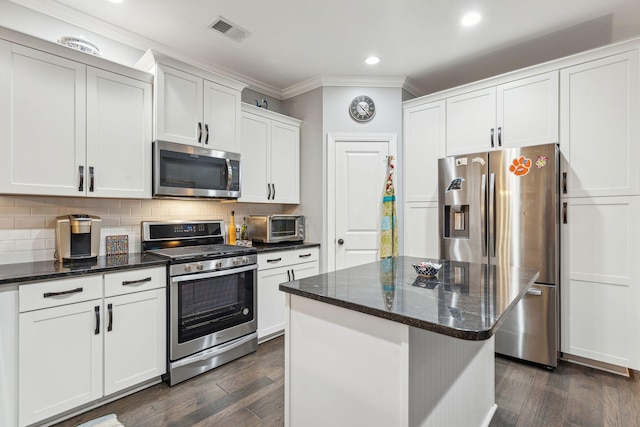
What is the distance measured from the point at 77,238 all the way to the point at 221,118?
150cm

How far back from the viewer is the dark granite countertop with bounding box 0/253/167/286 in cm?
183

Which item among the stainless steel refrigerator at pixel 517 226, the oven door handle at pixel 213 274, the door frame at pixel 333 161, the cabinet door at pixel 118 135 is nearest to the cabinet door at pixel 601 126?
the stainless steel refrigerator at pixel 517 226

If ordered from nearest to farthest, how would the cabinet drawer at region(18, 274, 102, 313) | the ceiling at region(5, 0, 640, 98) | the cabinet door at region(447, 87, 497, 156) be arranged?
the cabinet drawer at region(18, 274, 102, 313) < the ceiling at region(5, 0, 640, 98) < the cabinet door at region(447, 87, 497, 156)

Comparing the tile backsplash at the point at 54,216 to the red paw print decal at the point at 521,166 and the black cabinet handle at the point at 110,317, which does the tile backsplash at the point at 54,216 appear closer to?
the black cabinet handle at the point at 110,317

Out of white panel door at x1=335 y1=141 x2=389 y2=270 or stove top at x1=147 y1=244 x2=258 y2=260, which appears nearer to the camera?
stove top at x1=147 y1=244 x2=258 y2=260

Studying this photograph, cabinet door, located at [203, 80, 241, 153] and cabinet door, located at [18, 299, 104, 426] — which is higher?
cabinet door, located at [203, 80, 241, 153]

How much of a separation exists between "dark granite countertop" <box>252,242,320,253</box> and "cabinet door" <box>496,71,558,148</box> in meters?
2.14

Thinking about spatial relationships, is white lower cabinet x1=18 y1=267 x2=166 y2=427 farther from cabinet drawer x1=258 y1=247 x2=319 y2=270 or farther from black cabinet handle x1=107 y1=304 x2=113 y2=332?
cabinet drawer x1=258 y1=247 x2=319 y2=270

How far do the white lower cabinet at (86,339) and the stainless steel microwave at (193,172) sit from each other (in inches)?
28.2

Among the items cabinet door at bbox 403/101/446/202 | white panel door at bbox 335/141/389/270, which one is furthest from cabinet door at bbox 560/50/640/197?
white panel door at bbox 335/141/389/270

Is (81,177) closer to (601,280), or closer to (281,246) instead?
(281,246)

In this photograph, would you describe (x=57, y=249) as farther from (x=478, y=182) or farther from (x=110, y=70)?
(x=478, y=182)

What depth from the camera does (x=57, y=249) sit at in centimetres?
236

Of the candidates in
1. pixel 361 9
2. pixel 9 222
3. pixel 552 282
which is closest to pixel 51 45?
pixel 9 222
